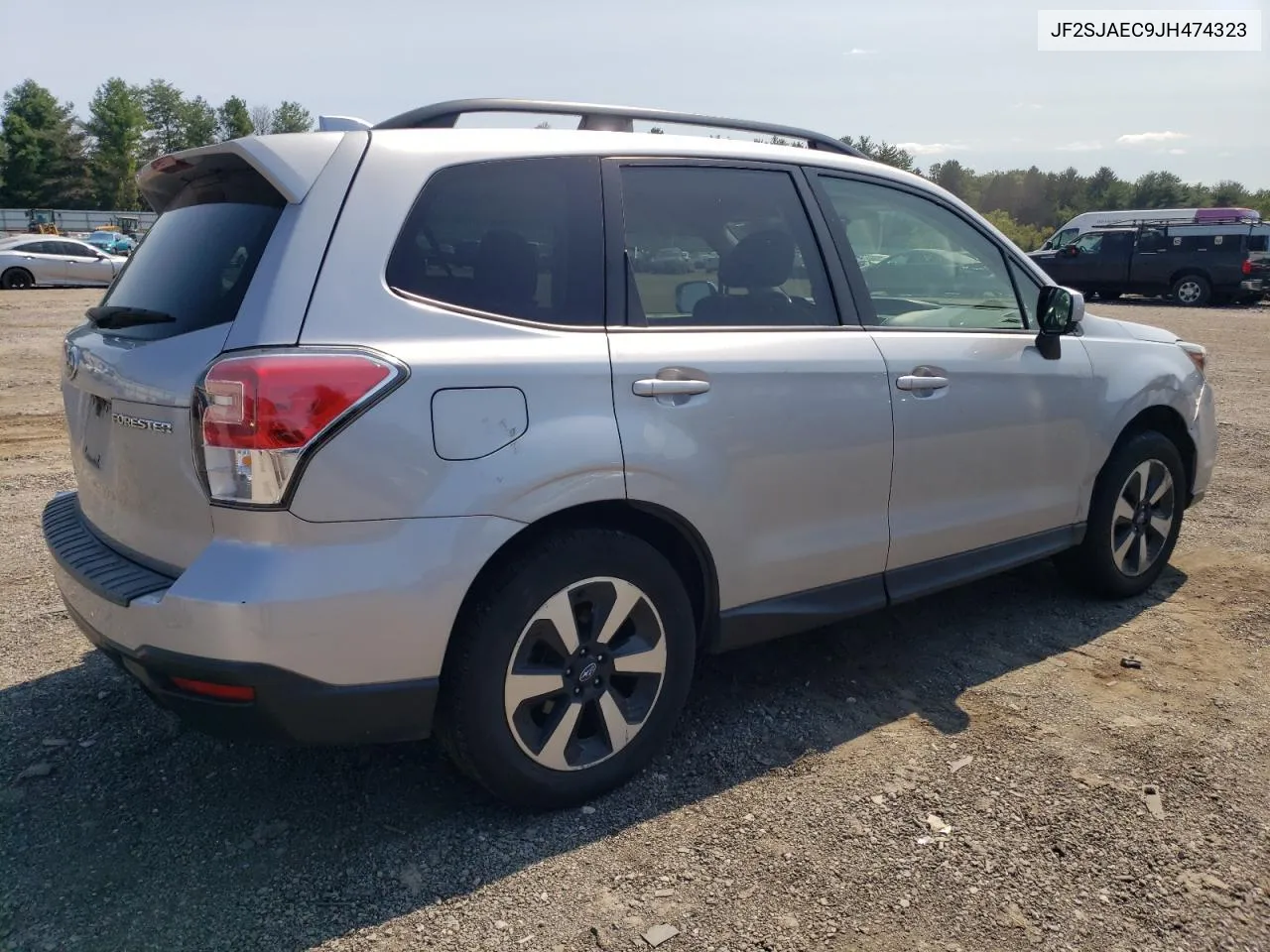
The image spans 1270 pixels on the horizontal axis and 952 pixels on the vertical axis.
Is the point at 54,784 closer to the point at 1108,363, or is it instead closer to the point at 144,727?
the point at 144,727

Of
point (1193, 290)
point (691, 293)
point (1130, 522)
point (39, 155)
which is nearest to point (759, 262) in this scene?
point (691, 293)

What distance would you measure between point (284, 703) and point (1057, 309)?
3.23 metres

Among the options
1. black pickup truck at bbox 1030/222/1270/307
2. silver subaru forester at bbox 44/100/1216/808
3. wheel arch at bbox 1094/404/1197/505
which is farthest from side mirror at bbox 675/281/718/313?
black pickup truck at bbox 1030/222/1270/307

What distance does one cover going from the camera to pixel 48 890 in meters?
2.63

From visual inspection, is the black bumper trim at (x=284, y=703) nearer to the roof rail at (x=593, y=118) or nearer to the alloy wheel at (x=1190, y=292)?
the roof rail at (x=593, y=118)

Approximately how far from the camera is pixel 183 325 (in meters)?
2.70

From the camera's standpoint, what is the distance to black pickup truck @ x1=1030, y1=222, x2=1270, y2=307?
77.8 ft

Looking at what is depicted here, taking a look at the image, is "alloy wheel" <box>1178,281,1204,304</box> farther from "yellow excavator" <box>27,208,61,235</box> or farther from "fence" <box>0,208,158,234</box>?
"fence" <box>0,208,158,234</box>

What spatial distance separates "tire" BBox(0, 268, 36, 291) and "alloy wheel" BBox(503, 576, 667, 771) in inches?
1158

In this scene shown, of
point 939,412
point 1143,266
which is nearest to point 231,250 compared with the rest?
point 939,412

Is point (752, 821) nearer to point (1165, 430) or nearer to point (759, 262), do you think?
point (759, 262)

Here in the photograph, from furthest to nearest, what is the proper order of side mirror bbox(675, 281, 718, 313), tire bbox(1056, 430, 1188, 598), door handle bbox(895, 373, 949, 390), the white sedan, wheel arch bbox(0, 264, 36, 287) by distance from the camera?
the white sedan → wheel arch bbox(0, 264, 36, 287) → tire bbox(1056, 430, 1188, 598) → door handle bbox(895, 373, 949, 390) → side mirror bbox(675, 281, 718, 313)

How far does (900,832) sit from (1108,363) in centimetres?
245

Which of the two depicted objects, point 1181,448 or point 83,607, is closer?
point 83,607
